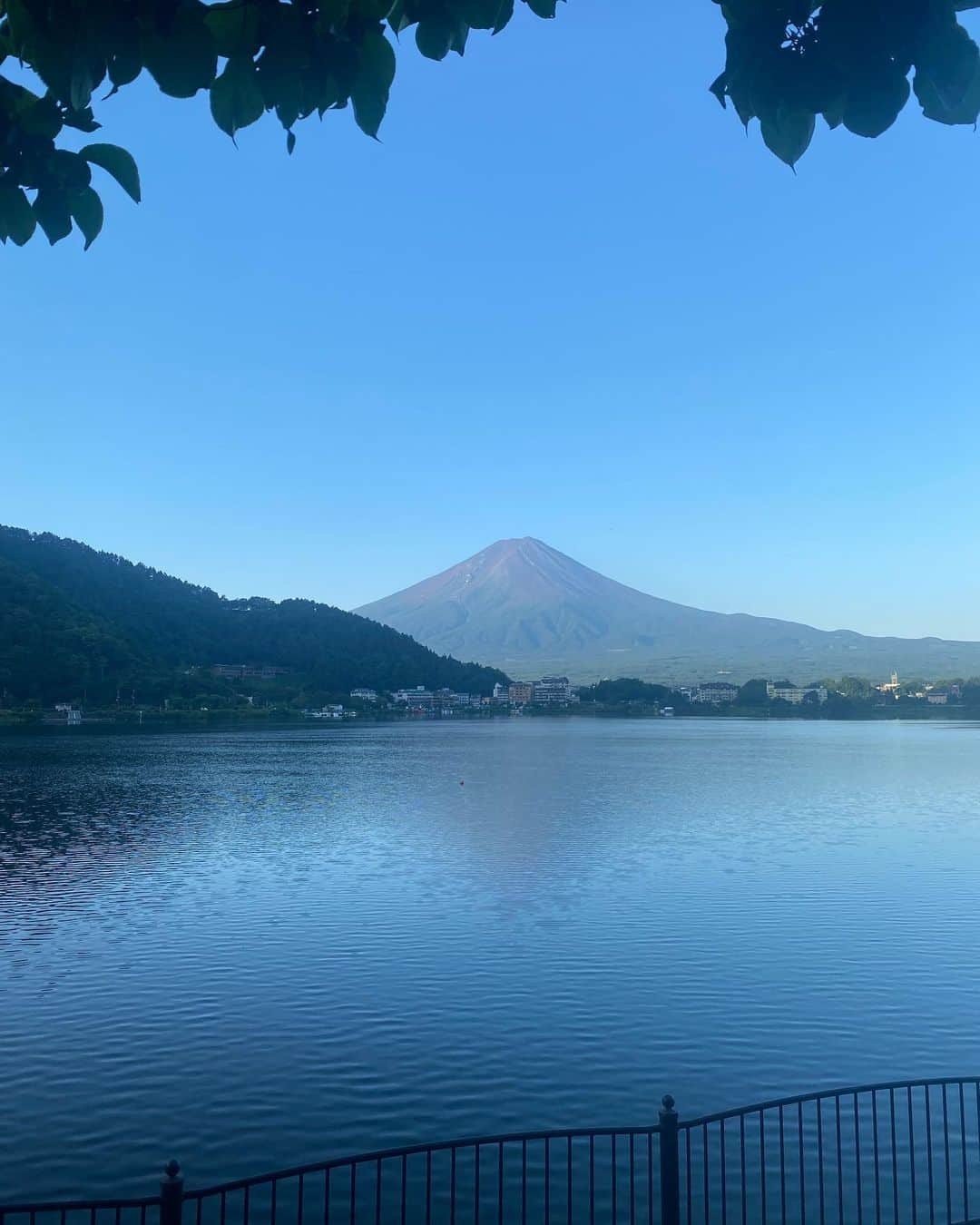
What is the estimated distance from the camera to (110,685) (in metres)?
148

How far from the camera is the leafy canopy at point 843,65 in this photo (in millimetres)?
2355

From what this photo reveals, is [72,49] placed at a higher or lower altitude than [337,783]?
higher

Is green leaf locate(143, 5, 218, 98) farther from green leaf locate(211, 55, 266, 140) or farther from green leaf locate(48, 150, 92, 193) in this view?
green leaf locate(48, 150, 92, 193)

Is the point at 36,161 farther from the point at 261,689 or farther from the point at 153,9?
the point at 261,689

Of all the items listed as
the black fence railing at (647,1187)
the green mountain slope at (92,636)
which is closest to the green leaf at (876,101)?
the black fence railing at (647,1187)

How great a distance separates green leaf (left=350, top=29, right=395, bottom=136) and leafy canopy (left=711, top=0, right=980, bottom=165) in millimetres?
829

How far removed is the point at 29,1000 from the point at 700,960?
495 inches

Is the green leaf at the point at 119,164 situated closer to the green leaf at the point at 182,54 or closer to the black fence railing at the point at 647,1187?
the green leaf at the point at 182,54

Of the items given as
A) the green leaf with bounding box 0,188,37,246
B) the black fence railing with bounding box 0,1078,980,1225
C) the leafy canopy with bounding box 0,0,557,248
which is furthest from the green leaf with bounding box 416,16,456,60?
the black fence railing with bounding box 0,1078,980,1225

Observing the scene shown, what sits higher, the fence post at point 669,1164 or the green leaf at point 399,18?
the green leaf at point 399,18

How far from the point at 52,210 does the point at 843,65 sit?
209cm

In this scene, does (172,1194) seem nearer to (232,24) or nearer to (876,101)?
(232,24)

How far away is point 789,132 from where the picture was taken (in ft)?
8.29

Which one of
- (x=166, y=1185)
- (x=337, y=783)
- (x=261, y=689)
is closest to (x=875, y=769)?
(x=337, y=783)
